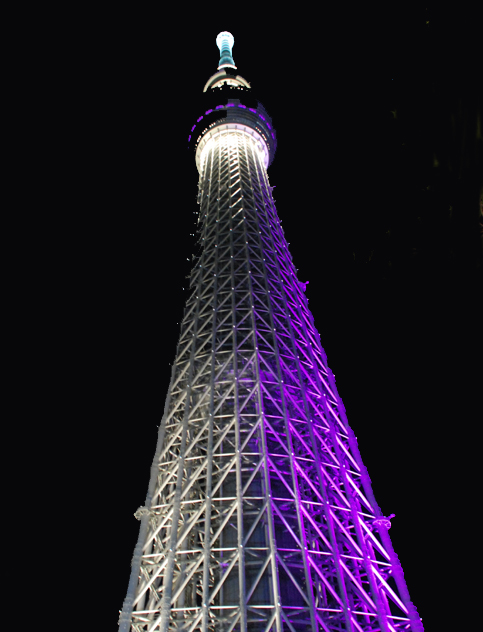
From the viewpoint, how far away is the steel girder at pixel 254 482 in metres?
16.4

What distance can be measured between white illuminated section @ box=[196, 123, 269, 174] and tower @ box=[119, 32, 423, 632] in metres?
7.33

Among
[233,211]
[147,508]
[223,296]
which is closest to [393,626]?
[147,508]

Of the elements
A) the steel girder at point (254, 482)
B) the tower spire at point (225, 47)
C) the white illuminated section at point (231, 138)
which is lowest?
the steel girder at point (254, 482)

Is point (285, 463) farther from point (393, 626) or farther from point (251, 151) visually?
point (251, 151)

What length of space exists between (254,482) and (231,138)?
32283 mm

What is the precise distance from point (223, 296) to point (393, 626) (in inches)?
744

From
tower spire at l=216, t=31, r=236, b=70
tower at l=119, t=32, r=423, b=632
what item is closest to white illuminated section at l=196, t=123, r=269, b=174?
tower at l=119, t=32, r=423, b=632

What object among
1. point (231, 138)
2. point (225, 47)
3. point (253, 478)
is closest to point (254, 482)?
point (253, 478)

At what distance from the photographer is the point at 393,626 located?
1612cm

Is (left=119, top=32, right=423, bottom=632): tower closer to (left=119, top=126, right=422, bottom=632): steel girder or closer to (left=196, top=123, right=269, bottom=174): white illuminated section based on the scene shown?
(left=119, top=126, right=422, bottom=632): steel girder

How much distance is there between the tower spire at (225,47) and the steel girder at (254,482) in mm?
31020

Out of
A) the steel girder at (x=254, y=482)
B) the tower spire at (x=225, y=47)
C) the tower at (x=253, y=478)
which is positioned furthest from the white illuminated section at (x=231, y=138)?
the tower spire at (x=225, y=47)

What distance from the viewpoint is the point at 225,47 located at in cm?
6003

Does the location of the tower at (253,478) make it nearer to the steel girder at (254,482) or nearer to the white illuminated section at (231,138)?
the steel girder at (254,482)
